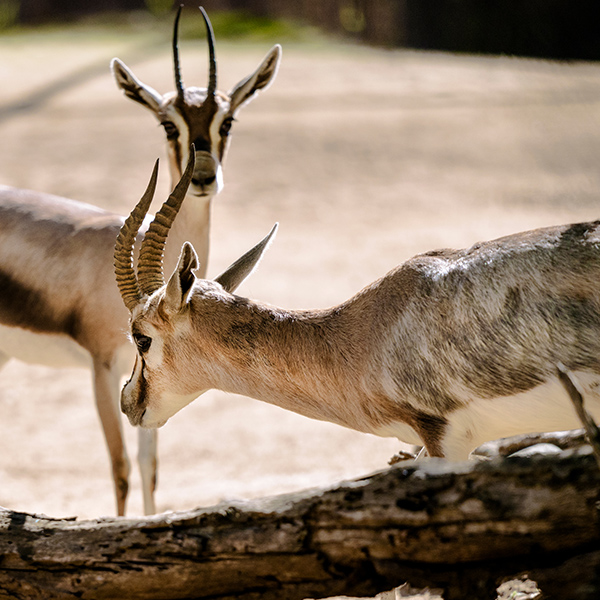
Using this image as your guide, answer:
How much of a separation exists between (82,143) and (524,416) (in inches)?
489

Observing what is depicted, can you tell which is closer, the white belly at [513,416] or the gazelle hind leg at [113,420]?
the white belly at [513,416]

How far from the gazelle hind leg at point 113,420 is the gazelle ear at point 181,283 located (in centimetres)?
148

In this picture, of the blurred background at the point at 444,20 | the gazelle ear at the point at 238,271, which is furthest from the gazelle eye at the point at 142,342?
the blurred background at the point at 444,20

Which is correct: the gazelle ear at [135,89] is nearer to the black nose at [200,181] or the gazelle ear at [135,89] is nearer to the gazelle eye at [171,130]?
the gazelle eye at [171,130]

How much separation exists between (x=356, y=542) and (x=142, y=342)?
1.55 metres

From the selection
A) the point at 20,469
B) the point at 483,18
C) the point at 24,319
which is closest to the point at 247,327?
the point at 24,319

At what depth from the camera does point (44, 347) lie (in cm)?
514

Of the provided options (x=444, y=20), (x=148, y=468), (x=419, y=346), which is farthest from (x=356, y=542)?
(x=444, y=20)

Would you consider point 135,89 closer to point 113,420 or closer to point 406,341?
point 113,420

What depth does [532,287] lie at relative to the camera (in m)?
3.21

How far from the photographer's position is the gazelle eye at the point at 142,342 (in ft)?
12.2

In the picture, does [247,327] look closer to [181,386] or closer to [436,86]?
[181,386]

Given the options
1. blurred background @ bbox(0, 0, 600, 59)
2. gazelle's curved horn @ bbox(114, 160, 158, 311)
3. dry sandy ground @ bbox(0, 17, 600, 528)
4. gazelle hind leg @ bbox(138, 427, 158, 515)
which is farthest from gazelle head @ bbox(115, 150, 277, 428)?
blurred background @ bbox(0, 0, 600, 59)

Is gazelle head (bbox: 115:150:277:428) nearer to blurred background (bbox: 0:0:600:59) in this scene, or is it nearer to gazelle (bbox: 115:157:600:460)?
gazelle (bbox: 115:157:600:460)
